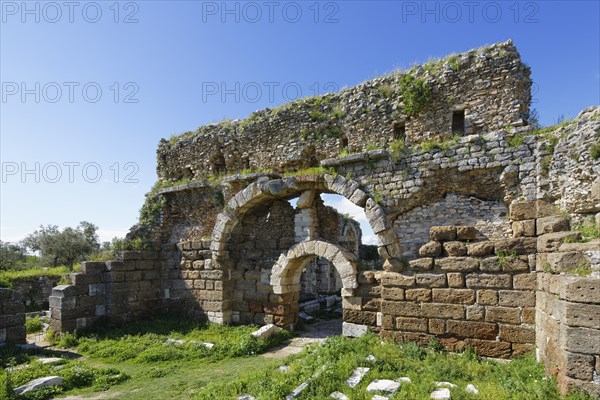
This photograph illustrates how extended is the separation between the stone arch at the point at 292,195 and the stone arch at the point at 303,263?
1.00 meters

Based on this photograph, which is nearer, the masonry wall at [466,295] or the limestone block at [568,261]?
the limestone block at [568,261]

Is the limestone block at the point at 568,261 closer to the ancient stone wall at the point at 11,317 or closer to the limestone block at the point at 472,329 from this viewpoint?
the limestone block at the point at 472,329

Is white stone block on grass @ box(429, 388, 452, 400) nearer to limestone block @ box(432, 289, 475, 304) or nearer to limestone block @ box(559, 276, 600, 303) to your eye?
limestone block @ box(559, 276, 600, 303)

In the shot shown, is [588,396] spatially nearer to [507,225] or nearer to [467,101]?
[507,225]

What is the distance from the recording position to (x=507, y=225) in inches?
305

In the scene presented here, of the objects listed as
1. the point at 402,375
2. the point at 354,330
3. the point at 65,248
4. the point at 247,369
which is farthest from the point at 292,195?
the point at 65,248

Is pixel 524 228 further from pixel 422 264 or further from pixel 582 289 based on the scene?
pixel 582 289

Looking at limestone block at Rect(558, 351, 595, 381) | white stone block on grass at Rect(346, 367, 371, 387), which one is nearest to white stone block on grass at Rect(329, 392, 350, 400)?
white stone block on grass at Rect(346, 367, 371, 387)

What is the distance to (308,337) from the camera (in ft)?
32.7

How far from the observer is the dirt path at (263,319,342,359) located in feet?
28.7

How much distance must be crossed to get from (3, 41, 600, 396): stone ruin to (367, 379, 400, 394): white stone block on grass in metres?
2.03

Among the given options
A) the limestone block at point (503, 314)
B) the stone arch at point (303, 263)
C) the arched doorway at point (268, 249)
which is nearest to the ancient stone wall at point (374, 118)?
the arched doorway at point (268, 249)

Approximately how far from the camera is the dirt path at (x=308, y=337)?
344 inches

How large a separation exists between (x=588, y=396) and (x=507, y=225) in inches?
147
